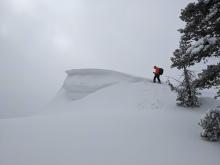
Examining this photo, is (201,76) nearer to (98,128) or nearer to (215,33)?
(215,33)

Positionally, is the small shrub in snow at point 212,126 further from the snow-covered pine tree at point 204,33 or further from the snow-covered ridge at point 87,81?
the snow-covered ridge at point 87,81

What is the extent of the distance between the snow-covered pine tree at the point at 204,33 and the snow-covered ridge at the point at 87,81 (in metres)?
14.8

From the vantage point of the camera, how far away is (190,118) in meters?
15.3

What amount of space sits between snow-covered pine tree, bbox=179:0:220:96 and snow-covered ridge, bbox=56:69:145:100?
14829 mm

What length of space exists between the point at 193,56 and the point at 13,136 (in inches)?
372

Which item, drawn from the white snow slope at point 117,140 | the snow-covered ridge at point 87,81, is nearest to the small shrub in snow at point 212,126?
the white snow slope at point 117,140

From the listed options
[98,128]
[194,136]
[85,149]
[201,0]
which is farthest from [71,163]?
[201,0]

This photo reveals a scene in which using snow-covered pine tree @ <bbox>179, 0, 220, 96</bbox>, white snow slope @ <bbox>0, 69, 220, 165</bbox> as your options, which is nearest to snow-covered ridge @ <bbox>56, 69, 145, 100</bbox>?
white snow slope @ <bbox>0, 69, 220, 165</bbox>

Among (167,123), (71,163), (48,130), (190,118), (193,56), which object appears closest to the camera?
(71,163)

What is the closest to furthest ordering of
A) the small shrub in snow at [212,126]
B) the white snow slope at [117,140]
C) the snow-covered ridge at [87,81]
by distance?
the white snow slope at [117,140] < the small shrub in snow at [212,126] < the snow-covered ridge at [87,81]

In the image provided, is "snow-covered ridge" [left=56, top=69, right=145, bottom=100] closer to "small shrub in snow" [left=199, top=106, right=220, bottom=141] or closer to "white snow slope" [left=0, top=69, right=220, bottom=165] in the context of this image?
"white snow slope" [left=0, top=69, right=220, bottom=165]

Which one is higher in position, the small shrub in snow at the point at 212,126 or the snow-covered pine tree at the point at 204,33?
the snow-covered pine tree at the point at 204,33

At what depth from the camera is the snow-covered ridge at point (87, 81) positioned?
26464mm

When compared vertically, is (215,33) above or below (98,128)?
above
